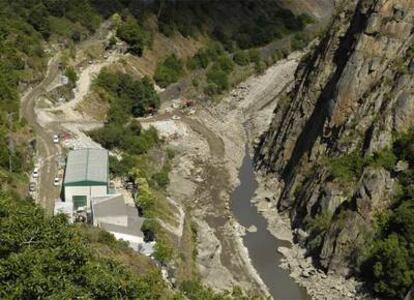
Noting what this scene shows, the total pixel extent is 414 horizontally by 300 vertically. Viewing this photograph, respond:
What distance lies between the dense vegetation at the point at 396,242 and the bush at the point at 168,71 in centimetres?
5710

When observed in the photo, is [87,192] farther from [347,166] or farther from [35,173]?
[347,166]

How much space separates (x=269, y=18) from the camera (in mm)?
165500

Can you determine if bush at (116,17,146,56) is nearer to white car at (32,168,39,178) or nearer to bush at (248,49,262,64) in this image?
A: bush at (248,49,262,64)

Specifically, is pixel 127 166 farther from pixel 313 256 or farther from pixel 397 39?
pixel 397 39

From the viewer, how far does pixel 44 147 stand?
85.1 metres

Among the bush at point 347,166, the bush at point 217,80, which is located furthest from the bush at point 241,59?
the bush at point 347,166

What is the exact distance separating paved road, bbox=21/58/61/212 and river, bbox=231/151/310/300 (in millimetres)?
21630

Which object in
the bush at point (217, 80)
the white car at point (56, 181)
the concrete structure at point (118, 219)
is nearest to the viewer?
the concrete structure at point (118, 219)

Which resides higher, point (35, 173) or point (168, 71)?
point (168, 71)

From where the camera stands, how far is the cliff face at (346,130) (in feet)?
232

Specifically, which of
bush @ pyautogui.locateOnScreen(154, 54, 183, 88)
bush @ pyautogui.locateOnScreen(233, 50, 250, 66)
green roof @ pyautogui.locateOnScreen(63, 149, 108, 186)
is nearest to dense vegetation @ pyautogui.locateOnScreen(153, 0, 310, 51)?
bush @ pyautogui.locateOnScreen(233, 50, 250, 66)

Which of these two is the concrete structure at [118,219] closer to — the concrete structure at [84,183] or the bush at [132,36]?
the concrete structure at [84,183]

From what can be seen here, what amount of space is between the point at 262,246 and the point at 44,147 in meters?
28.8

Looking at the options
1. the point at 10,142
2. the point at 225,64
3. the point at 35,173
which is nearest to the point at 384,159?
the point at 35,173
